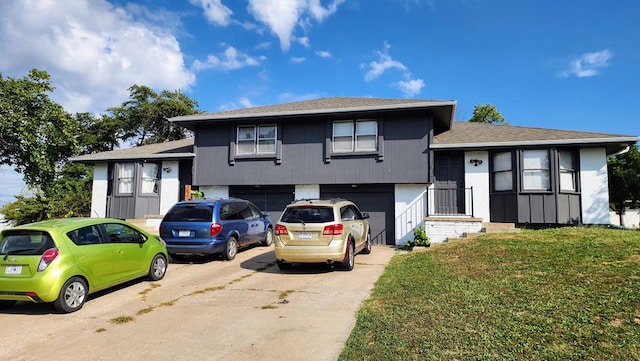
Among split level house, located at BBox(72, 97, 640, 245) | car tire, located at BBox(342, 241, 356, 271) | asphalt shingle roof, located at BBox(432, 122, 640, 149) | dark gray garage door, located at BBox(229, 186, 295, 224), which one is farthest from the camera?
dark gray garage door, located at BBox(229, 186, 295, 224)

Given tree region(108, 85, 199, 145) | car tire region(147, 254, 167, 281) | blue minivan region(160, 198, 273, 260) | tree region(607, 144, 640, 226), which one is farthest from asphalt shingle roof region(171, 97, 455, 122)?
tree region(108, 85, 199, 145)

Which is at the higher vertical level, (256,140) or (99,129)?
(99,129)

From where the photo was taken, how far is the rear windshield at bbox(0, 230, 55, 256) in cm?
594

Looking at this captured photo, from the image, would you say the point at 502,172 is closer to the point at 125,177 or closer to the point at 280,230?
the point at 280,230

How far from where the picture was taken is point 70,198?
21.2 meters

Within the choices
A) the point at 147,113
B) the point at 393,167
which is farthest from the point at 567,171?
the point at 147,113

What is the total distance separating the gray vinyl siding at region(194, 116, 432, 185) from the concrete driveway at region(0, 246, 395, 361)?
19.7 ft

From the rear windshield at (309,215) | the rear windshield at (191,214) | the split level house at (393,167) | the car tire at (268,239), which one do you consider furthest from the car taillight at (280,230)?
the split level house at (393,167)

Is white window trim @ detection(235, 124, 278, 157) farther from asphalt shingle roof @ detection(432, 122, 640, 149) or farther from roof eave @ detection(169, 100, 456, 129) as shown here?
asphalt shingle roof @ detection(432, 122, 640, 149)

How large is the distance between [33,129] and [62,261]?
18.6 meters

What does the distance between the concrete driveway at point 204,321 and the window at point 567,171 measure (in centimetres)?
857

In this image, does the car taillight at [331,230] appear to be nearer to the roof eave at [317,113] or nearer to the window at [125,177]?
the roof eave at [317,113]

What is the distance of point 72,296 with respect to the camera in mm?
6039

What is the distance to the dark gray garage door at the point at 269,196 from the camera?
50.7 feet
